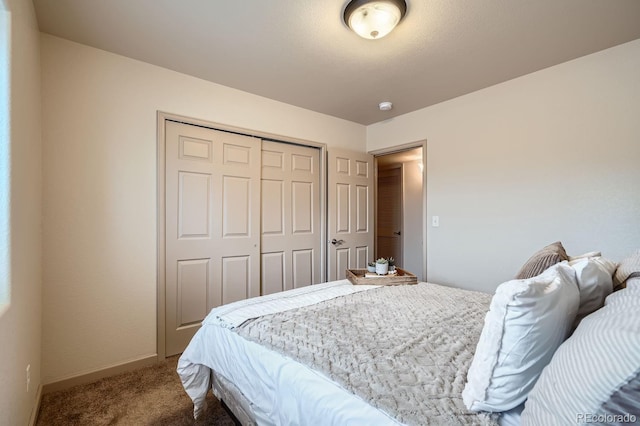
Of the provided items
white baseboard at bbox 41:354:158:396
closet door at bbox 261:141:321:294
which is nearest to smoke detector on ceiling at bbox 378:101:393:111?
closet door at bbox 261:141:321:294

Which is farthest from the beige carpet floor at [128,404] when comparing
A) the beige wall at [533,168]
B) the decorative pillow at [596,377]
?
the beige wall at [533,168]

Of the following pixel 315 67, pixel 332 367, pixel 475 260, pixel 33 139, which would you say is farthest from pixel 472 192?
pixel 33 139

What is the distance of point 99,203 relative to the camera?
215cm

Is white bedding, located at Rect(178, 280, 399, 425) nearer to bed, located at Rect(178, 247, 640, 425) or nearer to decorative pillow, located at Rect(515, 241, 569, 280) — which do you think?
bed, located at Rect(178, 247, 640, 425)

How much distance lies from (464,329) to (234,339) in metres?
1.06

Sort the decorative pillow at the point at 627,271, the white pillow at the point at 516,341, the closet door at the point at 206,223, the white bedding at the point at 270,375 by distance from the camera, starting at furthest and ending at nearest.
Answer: the closet door at the point at 206,223, the decorative pillow at the point at 627,271, the white bedding at the point at 270,375, the white pillow at the point at 516,341

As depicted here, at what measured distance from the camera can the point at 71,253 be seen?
205cm

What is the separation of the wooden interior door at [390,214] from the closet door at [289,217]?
2079 mm

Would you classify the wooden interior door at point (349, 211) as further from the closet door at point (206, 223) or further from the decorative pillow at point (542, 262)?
the decorative pillow at point (542, 262)

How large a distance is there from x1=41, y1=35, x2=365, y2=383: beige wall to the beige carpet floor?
0.18 metres

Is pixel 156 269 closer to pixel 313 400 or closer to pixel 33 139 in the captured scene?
pixel 33 139

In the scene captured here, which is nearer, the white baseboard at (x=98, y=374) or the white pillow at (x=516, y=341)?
the white pillow at (x=516, y=341)

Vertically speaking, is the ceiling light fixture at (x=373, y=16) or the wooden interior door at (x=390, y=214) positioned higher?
the ceiling light fixture at (x=373, y=16)

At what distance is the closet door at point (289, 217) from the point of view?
3.09 meters
